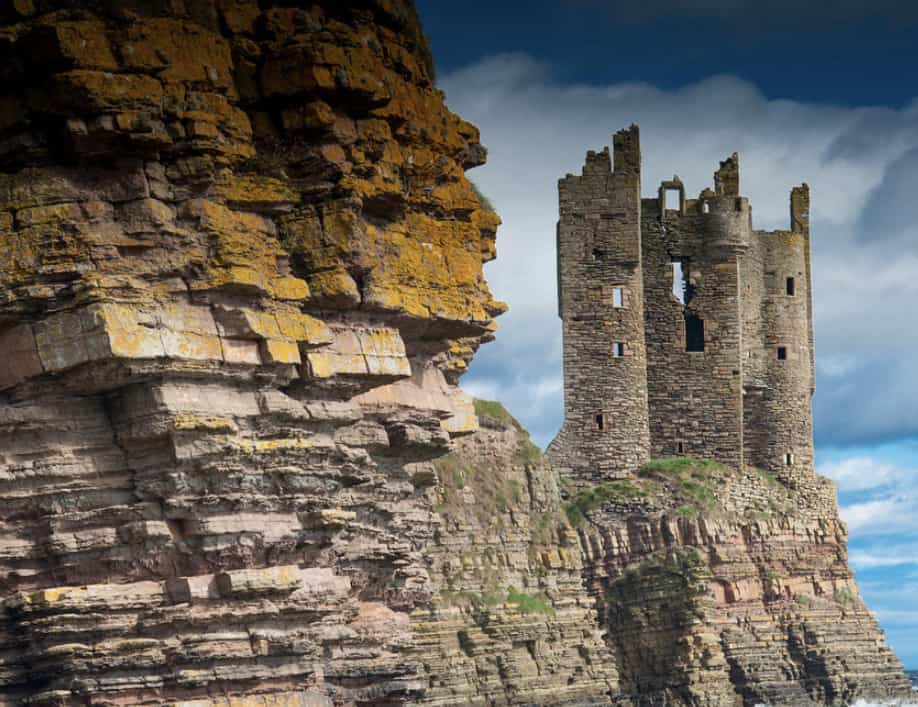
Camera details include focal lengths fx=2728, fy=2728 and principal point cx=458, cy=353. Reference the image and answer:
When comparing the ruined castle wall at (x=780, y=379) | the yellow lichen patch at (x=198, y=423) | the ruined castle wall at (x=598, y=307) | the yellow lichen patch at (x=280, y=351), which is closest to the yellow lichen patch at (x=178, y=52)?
the yellow lichen patch at (x=280, y=351)

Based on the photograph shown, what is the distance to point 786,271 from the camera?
97312 mm

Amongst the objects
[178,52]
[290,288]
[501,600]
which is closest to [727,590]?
[501,600]

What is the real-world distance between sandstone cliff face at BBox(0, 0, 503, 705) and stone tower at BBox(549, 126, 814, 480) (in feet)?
189

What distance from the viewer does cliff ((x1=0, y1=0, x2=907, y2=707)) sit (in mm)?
30953

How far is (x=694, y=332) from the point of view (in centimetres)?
9638

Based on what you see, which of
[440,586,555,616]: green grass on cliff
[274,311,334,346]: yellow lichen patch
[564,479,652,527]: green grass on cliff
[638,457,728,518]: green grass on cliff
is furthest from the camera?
[638,457,728,518]: green grass on cliff

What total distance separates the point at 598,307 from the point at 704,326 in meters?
5.37

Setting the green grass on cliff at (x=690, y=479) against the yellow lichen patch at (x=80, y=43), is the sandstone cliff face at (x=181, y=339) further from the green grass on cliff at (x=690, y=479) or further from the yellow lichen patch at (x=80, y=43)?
the green grass on cliff at (x=690, y=479)

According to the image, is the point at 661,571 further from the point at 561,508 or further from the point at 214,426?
the point at 214,426

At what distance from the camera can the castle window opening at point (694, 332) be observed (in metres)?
96.2

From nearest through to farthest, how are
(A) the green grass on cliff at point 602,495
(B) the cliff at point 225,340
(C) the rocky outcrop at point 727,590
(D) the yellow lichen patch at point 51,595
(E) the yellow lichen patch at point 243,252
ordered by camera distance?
1. (D) the yellow lichen patch at point 51,595
2. (B) the cliff at point 225,340
3. (E) the yellow lichen patch at point 243,252
4. (C) the rocky outcrop at point 727,590
5. (A) the green grass on cliff at point 602,495

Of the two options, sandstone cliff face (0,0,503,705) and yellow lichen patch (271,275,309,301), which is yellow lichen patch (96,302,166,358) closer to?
sandstone cliff face (0,0,503,705)

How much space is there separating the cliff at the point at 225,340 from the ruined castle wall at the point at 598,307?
5239 centimetres

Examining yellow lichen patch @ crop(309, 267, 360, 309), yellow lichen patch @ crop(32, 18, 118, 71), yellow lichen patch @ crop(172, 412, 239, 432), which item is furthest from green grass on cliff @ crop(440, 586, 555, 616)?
yellow lichen patch @ crop(32, 18, 118, 71)
